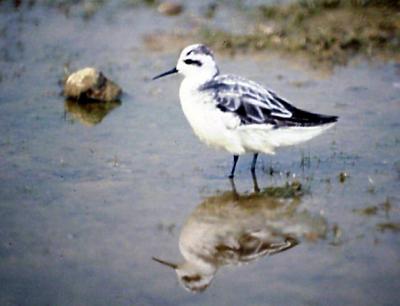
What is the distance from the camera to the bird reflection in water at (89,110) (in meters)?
11.4

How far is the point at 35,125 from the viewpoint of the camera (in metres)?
11.0

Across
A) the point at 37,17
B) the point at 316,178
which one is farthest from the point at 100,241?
the point at 37,17

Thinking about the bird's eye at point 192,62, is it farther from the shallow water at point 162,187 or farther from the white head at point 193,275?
the white head at point 193,275

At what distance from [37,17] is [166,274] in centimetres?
959

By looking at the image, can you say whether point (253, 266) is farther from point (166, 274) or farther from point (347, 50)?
point (347, 50)

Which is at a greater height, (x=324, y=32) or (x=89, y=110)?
(x=324, y=32)

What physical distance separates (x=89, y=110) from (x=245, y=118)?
3.35 meters

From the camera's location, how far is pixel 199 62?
31.7 ft

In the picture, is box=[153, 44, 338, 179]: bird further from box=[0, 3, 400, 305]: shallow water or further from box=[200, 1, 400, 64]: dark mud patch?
box=[200, 1, 400, 64]: dark mud patch

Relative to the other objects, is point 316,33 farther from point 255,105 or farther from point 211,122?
point 211,122

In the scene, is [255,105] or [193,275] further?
[255,105]

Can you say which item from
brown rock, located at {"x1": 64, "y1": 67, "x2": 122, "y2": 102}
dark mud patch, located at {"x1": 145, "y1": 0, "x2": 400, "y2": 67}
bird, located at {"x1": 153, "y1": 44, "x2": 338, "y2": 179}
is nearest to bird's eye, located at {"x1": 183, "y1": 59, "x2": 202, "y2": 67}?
bird, located at {"x1": 153, "y1": 44, "x2": 338, "y2": 179}

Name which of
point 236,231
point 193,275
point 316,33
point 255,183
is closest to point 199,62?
point 255,183

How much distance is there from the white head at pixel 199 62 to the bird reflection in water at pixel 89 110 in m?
2.10
